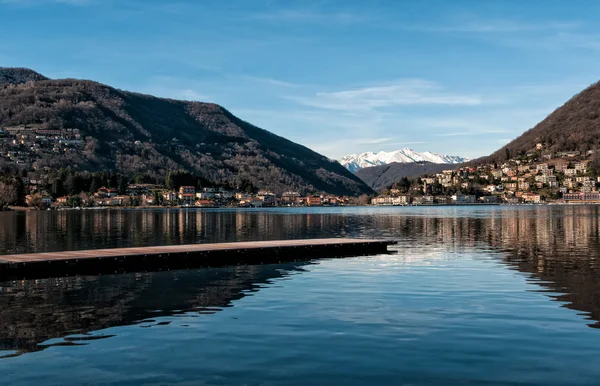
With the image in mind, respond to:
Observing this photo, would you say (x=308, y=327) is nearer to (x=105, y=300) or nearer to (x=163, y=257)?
(x=105, y=300)

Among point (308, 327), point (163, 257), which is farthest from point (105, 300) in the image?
point (163, 257)

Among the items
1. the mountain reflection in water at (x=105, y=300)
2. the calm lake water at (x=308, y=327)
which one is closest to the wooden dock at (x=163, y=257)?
the mountain reflection in water at (x=105, y=300)

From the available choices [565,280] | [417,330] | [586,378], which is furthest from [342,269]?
[586,378]

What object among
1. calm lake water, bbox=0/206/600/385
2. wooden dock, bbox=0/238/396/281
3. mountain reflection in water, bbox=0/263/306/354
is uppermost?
wooden dock, bbox=0/238/396/281

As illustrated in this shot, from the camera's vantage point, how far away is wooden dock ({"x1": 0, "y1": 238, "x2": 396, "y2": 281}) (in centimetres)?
A: 3562

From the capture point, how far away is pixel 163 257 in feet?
133

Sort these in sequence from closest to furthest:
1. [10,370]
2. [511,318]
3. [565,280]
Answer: [10,370] < [511,318] < [565,280]

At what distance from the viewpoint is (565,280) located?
108 ft

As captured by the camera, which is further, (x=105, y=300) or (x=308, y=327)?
(x=105, y=300)

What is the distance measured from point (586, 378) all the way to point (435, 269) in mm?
23413

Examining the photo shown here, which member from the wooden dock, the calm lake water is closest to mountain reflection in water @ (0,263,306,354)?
the calm lake water

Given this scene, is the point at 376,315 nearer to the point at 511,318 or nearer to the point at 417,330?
the point at 417,330

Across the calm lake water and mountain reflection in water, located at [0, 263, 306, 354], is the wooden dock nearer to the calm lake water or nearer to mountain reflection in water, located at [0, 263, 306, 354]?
mountain reflection in water, located at [0, 263, 306, 354]

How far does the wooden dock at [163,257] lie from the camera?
3562 cm
